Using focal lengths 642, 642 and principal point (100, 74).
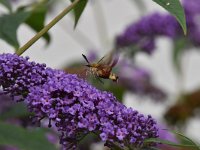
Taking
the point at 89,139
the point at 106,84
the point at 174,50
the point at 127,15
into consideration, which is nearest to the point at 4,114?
the point at 89,139

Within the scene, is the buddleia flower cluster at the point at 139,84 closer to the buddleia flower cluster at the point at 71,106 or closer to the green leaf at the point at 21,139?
the buddleia flower cluster at the point at 71,106

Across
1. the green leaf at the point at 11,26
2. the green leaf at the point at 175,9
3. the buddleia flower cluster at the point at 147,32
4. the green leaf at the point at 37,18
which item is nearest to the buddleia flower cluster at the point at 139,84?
the buddleia flower cluster at the point at 147,32

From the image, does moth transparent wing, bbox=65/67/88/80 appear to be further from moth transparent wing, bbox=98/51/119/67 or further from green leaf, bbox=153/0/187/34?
green leaf, bbox=153/0/187/34

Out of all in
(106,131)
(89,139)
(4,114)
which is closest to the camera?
(106,131)

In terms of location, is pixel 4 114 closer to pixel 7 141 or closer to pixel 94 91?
pixel 94 91

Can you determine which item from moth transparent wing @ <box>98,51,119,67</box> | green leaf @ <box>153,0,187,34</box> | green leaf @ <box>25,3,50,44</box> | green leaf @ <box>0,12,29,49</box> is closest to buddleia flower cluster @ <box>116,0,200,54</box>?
green leaf @ <box>25,3,50,44</box>

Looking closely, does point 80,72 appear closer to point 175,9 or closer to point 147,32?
point 147,32
